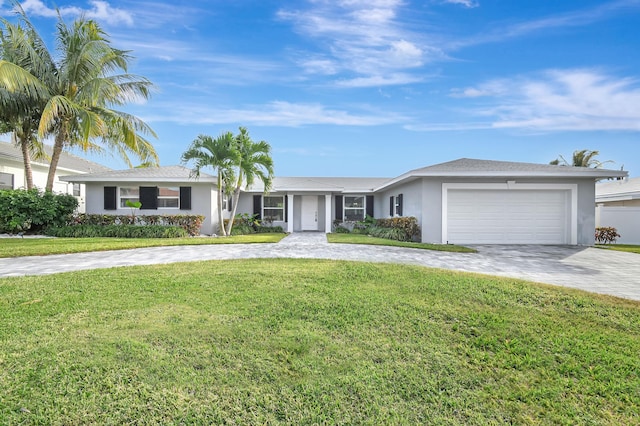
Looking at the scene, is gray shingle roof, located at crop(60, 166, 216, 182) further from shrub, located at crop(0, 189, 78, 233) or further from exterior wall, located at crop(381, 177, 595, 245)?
exterior wall, located at crop(381, 177, 595, 245)

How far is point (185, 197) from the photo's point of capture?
1669 centimetres

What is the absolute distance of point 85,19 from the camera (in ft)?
50.8

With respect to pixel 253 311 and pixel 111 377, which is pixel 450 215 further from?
pixel 111 377

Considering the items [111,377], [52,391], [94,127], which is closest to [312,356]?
[111,377]

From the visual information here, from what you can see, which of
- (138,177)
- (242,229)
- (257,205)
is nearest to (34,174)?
(138,177)

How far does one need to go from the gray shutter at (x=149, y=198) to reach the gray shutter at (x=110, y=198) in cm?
128

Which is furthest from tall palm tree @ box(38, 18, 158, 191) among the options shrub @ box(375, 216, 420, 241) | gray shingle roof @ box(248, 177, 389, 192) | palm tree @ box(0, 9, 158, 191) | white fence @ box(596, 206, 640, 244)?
white fence @ box(596, 206, 640, 244)

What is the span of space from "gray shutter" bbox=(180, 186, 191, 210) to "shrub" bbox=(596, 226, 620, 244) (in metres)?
19.0

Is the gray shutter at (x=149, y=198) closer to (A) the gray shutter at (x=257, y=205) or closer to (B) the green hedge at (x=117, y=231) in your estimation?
(B) the green hedge at (x=117, y=231)

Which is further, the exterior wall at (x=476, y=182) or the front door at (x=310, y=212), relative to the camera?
the front door at (x=310, y=212)

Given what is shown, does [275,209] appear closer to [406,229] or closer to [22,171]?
[406,229]

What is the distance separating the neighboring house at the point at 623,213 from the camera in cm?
1605

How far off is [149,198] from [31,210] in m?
4.45

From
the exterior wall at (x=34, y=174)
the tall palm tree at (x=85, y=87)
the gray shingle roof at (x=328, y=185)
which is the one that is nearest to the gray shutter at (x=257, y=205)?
the gray shingle roof at (x=328, y=185)
